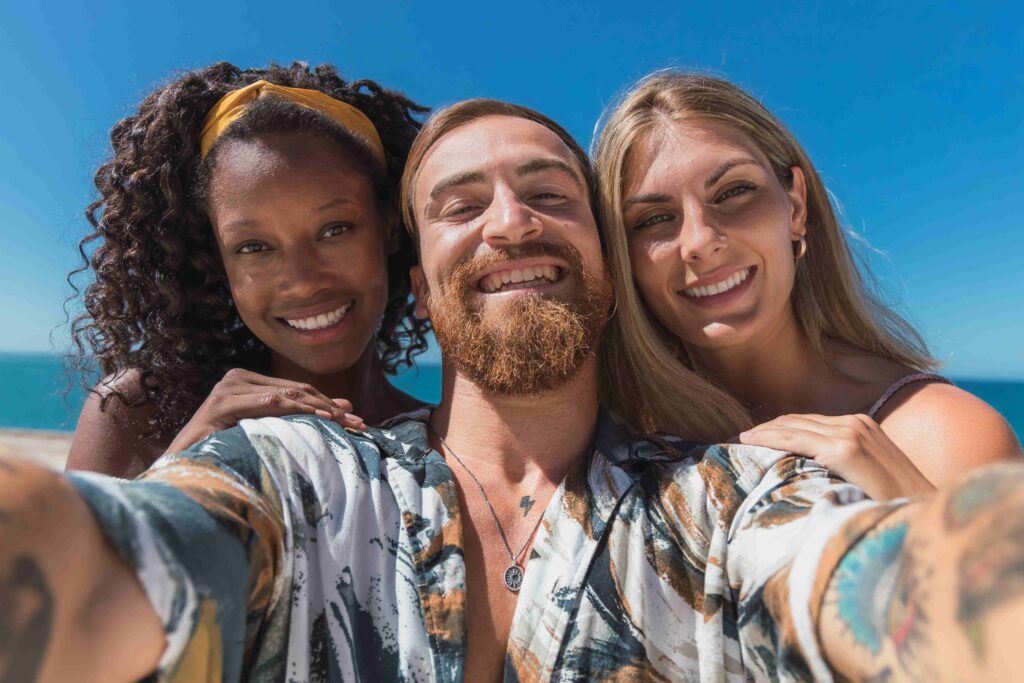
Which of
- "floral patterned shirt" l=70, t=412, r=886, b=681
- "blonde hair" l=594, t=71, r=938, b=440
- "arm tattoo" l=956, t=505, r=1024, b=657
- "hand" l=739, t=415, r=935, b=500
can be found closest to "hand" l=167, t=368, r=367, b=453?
"floral patterned shirt" l=70, t=412, r=886, b=681

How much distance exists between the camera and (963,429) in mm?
2773

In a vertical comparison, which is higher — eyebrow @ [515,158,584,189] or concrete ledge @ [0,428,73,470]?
eyebrow @ [515,158,584,189]

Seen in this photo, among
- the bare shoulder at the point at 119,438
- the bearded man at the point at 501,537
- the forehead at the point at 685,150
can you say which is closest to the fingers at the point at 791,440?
the bearded man at the point at 501,537

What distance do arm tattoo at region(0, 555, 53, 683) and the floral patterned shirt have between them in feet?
0.99

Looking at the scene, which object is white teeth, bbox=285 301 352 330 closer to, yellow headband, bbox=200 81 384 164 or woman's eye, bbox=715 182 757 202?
yellow headband, bbox=200 81 384 164

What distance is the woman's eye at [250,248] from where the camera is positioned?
3.22 meters

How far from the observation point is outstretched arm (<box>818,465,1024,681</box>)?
95 centimetres

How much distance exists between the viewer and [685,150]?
3.07 m

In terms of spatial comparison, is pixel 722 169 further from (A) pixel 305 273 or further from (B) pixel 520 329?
(A) pixel 305 273

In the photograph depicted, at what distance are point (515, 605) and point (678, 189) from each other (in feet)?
5.90

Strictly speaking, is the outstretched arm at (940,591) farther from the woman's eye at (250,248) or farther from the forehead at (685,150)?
the woman's eye at (250,248)

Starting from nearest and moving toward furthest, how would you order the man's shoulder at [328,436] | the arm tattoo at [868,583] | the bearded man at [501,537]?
the bearded man at [501,537], the arm tattoo at [868,583], the man's shoulder at [328,436]

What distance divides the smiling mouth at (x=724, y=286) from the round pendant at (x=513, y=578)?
1.50 metres

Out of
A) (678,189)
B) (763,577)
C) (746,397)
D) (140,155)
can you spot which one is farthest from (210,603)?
(140,155)
